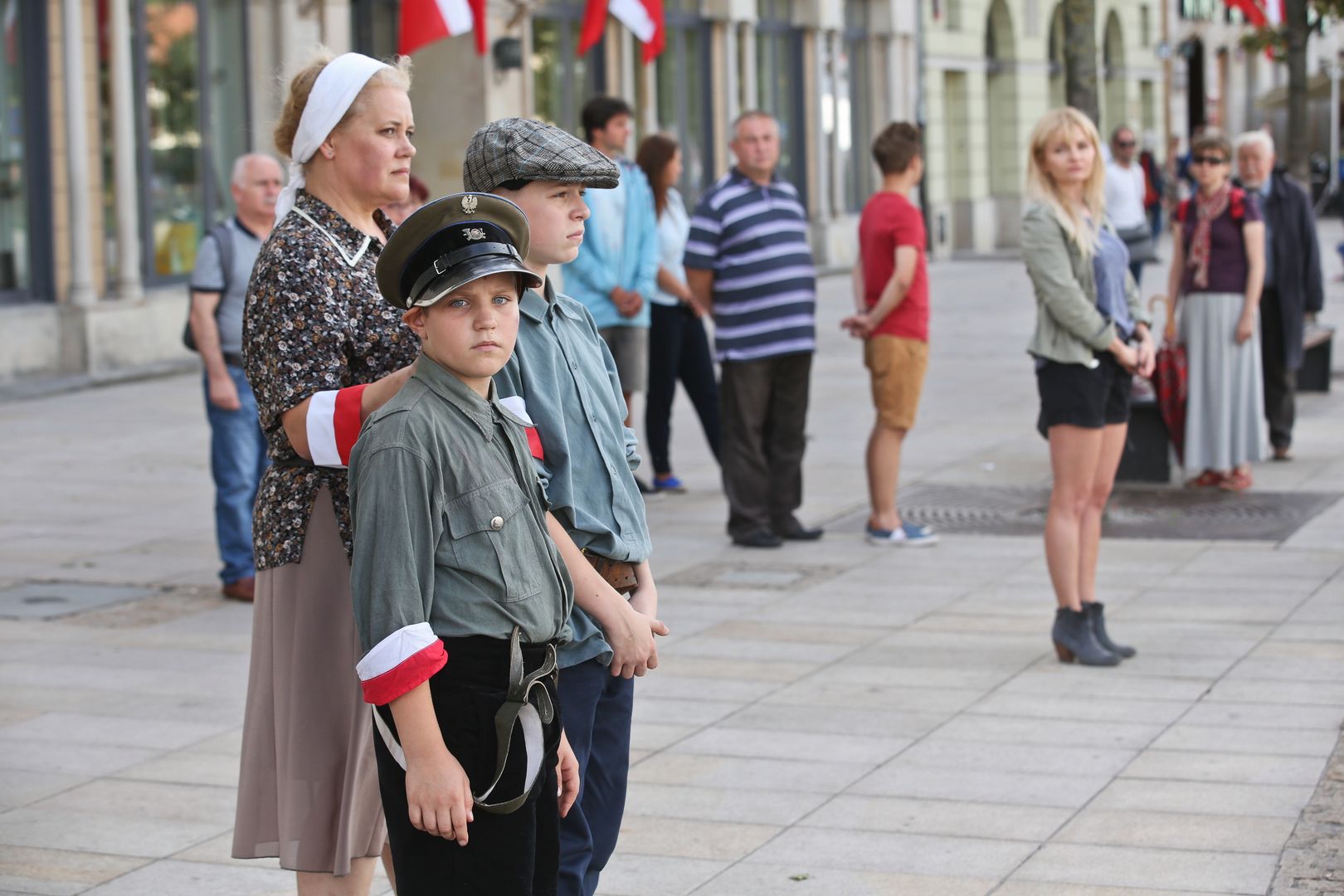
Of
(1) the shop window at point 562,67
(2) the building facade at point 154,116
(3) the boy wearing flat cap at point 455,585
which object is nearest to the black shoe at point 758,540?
(3) the boy wearing flat cap at point 455,585

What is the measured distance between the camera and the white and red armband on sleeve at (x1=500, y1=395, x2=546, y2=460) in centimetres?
321

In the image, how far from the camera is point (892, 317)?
29.8 feet

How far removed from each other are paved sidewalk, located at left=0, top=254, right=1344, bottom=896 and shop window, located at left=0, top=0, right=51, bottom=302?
20.4 ft

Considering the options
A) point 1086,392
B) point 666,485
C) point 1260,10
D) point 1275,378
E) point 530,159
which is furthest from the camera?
point 1260,10

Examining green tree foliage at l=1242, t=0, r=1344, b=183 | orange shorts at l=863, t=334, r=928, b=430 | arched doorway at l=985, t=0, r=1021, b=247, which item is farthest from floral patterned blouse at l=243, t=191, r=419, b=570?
arched doorway at l=985, t=0, r=1021, b=247

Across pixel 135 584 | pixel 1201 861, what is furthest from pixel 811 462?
pixel 1201 861

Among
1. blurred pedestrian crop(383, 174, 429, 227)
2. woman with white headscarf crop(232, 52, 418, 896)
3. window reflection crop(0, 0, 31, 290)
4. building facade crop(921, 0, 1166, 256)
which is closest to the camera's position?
woman with white headscarf crop(232, 52, 418, 896)

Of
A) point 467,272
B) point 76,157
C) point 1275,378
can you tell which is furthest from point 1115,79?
point 467,272

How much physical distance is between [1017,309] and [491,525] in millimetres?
19551

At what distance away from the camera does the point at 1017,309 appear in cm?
2211

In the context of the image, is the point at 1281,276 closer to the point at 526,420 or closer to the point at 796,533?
the point at 796,533

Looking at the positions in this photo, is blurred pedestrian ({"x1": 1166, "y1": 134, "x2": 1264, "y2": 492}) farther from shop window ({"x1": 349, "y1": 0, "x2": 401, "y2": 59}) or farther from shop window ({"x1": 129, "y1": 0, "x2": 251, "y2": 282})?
shop window ({"x1": 349, "y1": 0, "x2": 401, "y2": 59})

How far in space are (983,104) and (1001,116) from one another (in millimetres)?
1352

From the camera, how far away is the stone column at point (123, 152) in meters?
16.7
